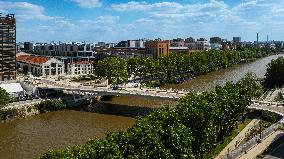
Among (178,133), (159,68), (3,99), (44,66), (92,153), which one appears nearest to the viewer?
(92,153)

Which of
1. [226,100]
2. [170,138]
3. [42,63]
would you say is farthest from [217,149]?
[42,63]

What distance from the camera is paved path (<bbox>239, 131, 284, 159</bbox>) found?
112 feet

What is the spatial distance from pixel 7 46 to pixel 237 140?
5432cm

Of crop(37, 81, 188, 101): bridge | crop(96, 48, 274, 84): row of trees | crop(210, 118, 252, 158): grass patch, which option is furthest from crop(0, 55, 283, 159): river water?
crop(210, 118, 252, 158): grass patch

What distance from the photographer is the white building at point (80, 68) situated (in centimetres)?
10769

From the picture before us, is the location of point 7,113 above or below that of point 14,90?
below

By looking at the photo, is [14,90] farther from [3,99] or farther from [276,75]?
[276,75]

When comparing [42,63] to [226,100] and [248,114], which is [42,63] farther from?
[226,100]

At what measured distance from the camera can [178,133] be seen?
28.8 metres

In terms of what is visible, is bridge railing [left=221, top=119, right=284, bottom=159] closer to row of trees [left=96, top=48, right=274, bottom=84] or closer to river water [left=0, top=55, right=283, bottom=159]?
river water [left=0, top=55, right=283, bottom=159]

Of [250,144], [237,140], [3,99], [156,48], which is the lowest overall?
[237,140]

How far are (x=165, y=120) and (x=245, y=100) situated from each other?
14598 mm

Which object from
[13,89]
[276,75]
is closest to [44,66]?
[13,89]

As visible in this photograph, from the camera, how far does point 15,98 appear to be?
6512 cm
